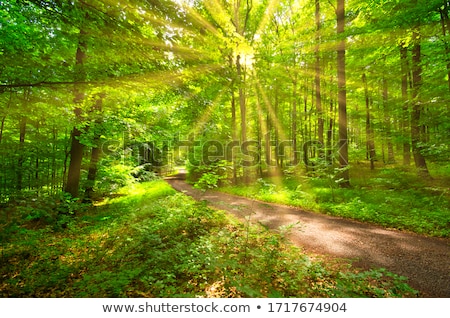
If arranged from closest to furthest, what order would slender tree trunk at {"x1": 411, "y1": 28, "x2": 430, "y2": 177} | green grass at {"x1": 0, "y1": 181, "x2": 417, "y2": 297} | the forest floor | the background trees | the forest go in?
1. green grass at {"x1": 0, "y1": 181, "x2": 417, "y2": 297}
2. the forest
3. the forest floor
4. the background trees
5. slender tree trunk at {"x1": 411, "y1": 28, "x2": 430, "y2": 177}

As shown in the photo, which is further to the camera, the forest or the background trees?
the background trees

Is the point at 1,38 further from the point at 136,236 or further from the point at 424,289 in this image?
the point at 424,289

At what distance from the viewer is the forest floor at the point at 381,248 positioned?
3717mm

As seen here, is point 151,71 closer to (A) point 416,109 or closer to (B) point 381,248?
(B) point 381,248

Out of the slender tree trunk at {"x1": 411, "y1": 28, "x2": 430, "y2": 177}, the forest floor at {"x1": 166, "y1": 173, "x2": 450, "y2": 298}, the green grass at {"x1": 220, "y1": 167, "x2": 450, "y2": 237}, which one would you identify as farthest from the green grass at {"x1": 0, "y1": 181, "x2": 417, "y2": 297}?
the slender tree trunk at {"x1": 411, "y1": 28, "x2": 430, "y2": 177}

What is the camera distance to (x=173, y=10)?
12.2ft

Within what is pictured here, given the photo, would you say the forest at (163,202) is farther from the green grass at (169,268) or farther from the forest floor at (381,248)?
the forest floor at (381,248)

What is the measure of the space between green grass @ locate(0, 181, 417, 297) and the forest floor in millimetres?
405

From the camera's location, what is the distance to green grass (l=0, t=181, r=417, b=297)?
3.29 meters

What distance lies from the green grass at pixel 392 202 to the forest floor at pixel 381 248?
22.9 inches

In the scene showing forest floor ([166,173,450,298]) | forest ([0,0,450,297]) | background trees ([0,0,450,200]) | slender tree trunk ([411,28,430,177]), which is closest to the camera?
forest ([0,0,450,297])

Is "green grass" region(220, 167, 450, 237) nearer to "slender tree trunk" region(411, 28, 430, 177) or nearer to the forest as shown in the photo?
the forest

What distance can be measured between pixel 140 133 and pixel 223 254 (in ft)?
23.4
